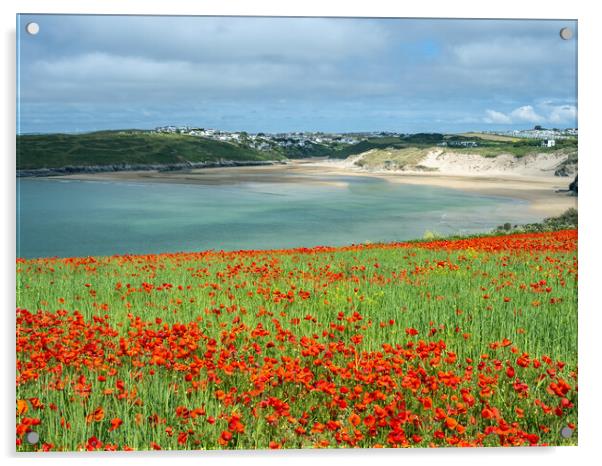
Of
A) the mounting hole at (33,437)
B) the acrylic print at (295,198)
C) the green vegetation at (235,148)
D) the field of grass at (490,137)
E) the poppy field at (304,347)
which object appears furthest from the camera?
the field of grass at (490,137)

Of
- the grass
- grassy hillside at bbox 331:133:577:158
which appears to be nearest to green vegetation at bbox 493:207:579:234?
grassy hillside at bbox 331:133:577:158

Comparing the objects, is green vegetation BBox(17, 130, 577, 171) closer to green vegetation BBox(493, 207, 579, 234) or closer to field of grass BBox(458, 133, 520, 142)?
field of grass BBox(458, 133, 520, 142)

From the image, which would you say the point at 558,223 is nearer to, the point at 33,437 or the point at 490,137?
the point at 490,137

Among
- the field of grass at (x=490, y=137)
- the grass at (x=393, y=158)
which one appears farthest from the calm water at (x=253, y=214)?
the field of grass at (x=490, y=137)

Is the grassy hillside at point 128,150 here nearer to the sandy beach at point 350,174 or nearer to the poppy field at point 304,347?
the sandy beach at point 350,174

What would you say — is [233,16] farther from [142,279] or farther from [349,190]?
[142,279]
